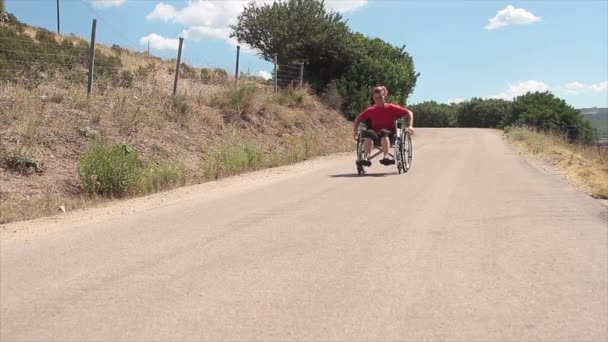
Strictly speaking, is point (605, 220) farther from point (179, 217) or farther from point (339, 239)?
point (179, 217)

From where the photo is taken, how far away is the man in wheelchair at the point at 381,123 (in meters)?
12.5

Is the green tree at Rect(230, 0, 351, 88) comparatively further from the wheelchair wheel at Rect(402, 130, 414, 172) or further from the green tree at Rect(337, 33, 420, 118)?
the wheelchair wheel at Rect(402, 130, 414, 172)

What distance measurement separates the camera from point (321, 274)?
4887 mm

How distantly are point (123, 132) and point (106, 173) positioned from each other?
4037 millimetres

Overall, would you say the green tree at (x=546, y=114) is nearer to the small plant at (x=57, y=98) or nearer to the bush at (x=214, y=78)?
the bush at (x=214, y=78)

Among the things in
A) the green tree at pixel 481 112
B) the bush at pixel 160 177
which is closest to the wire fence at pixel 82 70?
the bush at pixel 160 177

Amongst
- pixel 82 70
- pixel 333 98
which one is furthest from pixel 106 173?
pixel 333 98

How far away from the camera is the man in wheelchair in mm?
12492

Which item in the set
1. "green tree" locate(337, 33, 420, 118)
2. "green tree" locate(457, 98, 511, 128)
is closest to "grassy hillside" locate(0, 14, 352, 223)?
"green tree" locate(337, 33, 420, 118)

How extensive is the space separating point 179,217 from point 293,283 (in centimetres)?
322

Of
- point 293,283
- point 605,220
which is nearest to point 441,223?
point 605,220

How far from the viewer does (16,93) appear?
12656 mm

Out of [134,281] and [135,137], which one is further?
[135,137]

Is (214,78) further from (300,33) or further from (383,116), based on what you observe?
(383,116)
